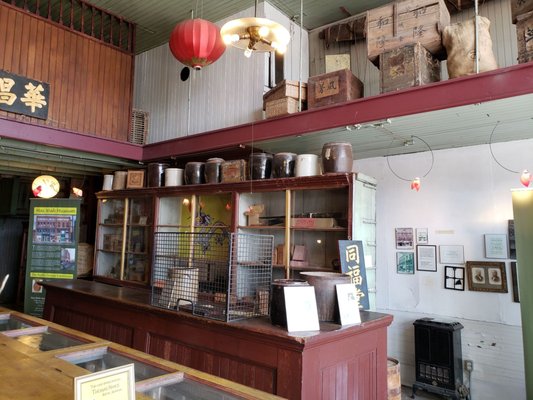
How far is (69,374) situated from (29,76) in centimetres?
492

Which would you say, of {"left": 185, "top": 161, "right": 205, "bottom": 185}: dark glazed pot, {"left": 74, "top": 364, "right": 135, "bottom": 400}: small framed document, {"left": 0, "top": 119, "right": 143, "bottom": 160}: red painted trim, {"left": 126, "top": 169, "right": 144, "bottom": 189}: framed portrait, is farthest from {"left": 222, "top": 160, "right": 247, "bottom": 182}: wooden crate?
{"left": 74, "top": 364, "right": 135, "bottom": 400}: small framed document

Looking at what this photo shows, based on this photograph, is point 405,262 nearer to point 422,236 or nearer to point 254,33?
point 422,236

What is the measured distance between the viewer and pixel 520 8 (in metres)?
3.39

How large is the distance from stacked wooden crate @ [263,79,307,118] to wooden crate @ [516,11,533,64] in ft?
6.97

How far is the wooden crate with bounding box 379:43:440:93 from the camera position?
3740 millimetres

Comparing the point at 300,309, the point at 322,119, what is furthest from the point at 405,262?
the point at 300,309

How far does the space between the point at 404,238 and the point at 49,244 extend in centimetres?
573

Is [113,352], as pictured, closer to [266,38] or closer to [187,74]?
[266,38]

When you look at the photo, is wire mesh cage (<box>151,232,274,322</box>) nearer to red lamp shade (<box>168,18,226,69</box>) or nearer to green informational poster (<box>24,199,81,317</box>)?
red lamp shade (<box>168,18,226,69</box>)

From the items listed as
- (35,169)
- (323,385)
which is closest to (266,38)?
(323,385)

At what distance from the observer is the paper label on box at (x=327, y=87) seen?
4.30 metres

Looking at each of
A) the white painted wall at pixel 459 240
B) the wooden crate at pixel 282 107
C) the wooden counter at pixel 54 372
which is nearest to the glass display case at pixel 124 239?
the wooden crate at pixel 282 107

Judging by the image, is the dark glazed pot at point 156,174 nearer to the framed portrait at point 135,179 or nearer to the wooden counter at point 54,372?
the framed portrait at point 135,179

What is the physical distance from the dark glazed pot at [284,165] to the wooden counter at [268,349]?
1954 mm
